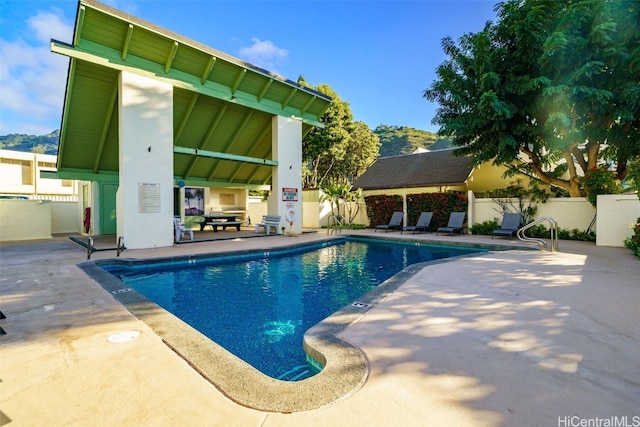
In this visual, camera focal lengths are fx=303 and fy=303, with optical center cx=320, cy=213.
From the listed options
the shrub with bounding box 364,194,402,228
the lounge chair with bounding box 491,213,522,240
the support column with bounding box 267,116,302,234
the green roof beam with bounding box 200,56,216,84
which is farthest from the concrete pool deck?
the shrub with bounding box 364,194,402,228

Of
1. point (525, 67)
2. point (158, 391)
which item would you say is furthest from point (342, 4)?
point (158, 391)

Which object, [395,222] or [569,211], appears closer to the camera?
[569,211]

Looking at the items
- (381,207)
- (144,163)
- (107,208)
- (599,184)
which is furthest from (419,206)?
(107,208)

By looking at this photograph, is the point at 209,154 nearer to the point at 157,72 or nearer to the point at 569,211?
the point at 157,72

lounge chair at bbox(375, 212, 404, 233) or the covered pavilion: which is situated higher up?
the covered pavilion

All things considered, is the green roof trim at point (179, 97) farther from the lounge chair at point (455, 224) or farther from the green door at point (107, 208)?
the lounge chair at point (455, 224)

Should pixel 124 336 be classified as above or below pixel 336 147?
below

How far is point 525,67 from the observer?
38.4ft

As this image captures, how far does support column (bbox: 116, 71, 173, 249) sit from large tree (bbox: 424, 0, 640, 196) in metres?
11.1

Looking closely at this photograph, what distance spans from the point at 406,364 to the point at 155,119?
10.9 m

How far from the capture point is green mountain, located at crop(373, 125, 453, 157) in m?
45.9

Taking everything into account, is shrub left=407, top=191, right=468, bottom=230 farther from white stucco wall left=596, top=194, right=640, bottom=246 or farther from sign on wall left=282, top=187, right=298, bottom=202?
sign on wall left=282, top=187, right=298, bottom=202

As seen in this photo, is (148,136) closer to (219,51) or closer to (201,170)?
(219,51)

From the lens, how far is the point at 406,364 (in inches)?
98.7
